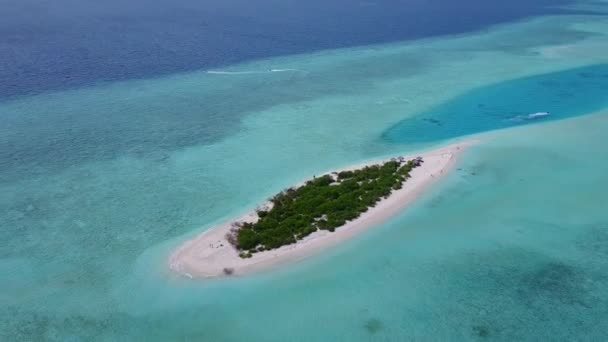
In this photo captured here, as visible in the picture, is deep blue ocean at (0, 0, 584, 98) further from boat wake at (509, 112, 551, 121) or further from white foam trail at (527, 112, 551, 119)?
white foam trail at (527, 112, 551, 119)

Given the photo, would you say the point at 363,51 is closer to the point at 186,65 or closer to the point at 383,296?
the point at 186,65

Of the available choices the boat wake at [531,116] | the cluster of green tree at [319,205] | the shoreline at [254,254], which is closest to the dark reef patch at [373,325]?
the shoreline at [254,254]

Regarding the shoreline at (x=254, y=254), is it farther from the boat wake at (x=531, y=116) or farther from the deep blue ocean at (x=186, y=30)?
the deep blue ocean at (x=186, y=30)

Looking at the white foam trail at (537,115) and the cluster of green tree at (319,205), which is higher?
the cluster of green tree at (319,205)

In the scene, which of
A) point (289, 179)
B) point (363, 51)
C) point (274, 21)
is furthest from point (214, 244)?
point (274, 21)

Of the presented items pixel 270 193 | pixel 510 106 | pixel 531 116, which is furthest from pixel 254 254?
pixel 510 106

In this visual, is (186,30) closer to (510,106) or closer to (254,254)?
(510,106)
